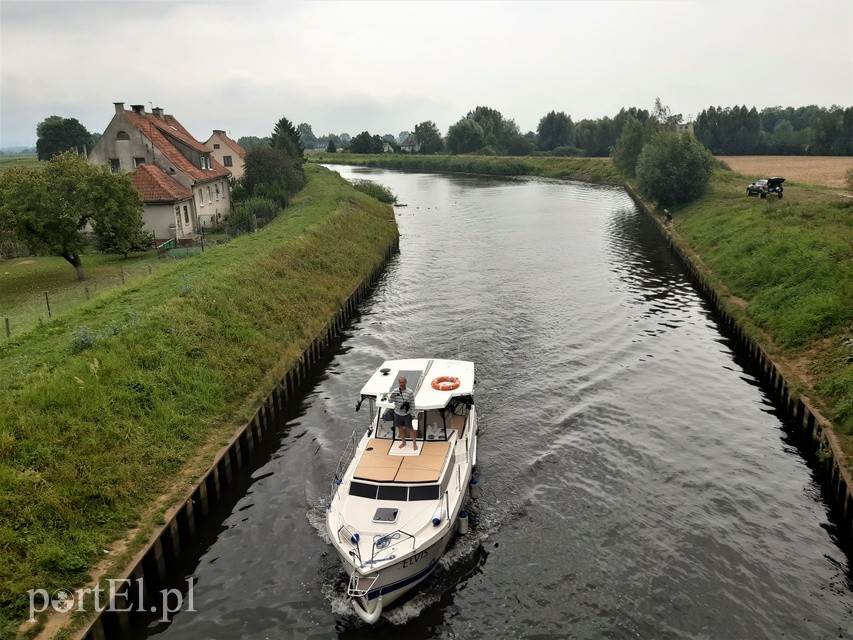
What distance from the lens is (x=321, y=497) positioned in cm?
2153

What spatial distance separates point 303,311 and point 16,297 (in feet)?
58.5

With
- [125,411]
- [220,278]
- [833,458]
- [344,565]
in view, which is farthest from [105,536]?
[833,458]

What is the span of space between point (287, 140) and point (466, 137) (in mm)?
96309

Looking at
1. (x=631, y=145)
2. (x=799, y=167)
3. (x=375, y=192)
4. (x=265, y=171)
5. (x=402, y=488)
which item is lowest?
(x=402, y=488)

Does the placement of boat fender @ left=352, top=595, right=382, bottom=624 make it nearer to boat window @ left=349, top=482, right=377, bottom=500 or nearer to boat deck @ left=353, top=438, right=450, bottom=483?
A: boat window @ left=349, top=482, right=377, bottom=500

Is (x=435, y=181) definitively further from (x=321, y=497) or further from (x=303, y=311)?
(x=321, y=497)

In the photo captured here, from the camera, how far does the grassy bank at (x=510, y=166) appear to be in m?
130

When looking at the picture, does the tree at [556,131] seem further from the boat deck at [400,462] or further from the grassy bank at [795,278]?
the boat deck at [400,462]

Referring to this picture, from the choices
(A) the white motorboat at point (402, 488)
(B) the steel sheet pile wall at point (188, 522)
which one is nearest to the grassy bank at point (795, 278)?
(A) the white motorboat at point (402, 488)

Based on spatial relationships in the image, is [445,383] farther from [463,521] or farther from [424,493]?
[463,521]

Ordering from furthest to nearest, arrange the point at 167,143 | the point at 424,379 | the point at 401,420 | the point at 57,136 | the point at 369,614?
1. the point at 57,136
2. the point at 167,143
3. the point at 424,379
4. the point at 401,420
5. the point at 369,614

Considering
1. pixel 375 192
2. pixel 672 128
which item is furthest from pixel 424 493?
pixel 672 128

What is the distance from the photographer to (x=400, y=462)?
19.7 m

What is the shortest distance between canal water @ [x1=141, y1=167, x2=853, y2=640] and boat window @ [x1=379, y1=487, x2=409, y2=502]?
234 cm
